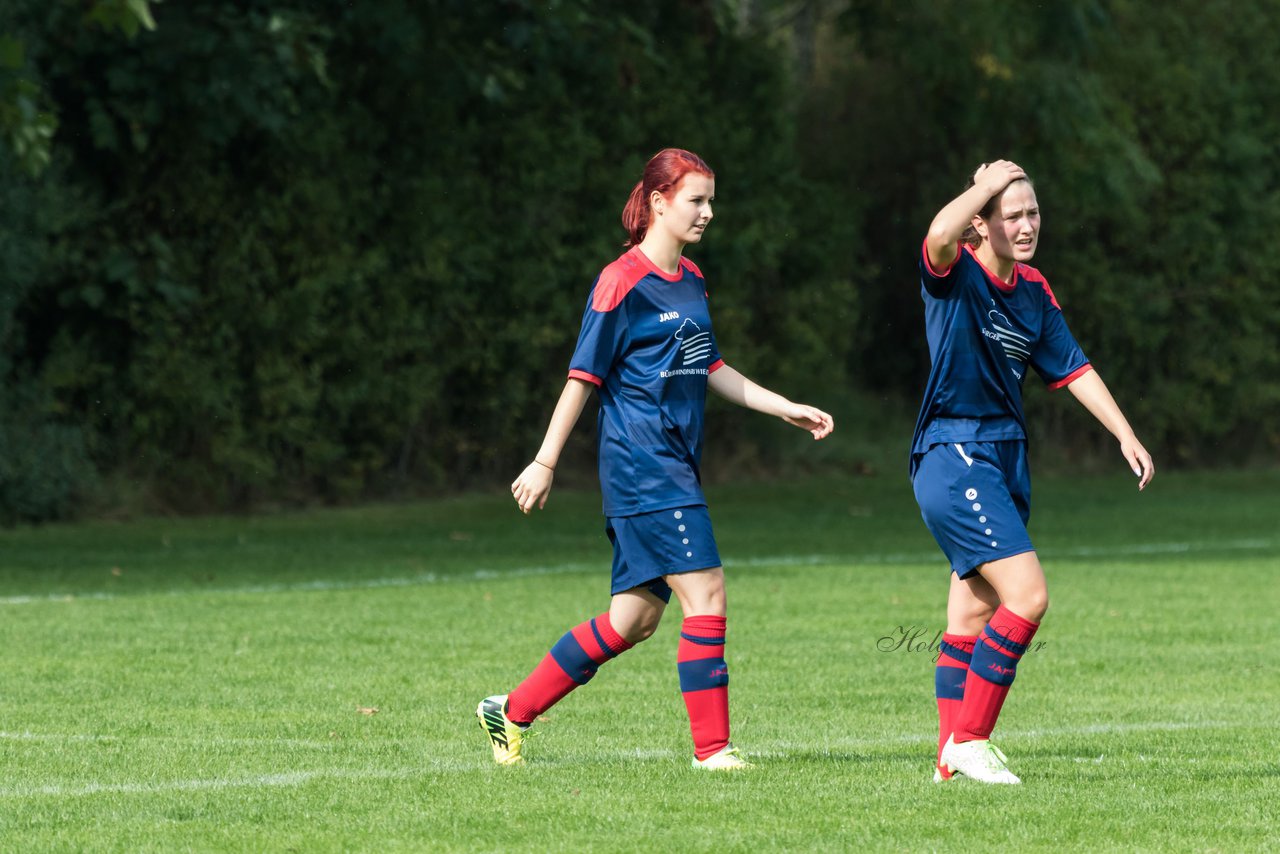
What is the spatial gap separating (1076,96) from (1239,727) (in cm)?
1396

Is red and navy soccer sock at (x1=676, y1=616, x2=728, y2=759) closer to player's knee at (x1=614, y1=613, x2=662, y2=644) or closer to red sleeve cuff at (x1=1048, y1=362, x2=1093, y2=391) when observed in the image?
player's knee at (x1=614, y1=613, x2=662, y2=644)

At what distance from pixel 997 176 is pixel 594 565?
30.2 ft

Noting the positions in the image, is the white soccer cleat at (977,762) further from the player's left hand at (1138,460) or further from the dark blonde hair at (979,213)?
the dark blonde hair at (979,213)

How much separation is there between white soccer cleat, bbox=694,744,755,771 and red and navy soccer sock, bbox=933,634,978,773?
2.02 feet

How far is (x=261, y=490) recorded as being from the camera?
19547mm

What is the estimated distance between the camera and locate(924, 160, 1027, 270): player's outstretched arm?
233 inches

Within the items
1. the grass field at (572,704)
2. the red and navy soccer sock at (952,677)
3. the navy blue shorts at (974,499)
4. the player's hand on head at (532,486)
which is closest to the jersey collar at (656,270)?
the player's hand on head at (532,486)

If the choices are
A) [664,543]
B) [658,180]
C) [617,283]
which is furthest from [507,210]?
[664,543]

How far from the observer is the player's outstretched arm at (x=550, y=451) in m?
6.32

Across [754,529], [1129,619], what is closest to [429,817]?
[1129,619]

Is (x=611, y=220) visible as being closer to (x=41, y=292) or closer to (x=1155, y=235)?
(x=41, y=292)

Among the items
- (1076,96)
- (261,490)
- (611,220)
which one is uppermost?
(1076,96)

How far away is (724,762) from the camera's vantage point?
6469mm

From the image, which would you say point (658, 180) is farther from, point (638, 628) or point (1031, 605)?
point (1031, 605)
